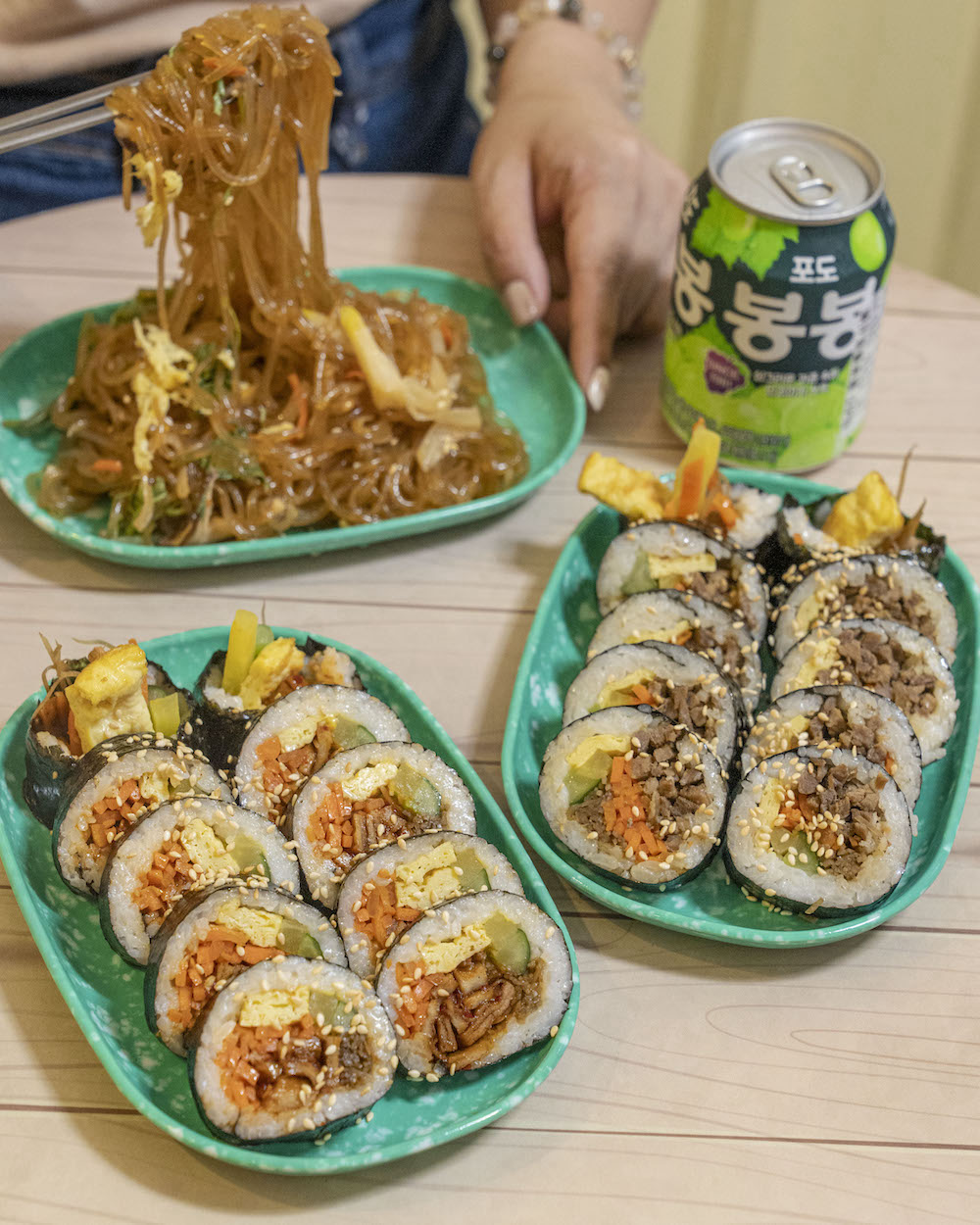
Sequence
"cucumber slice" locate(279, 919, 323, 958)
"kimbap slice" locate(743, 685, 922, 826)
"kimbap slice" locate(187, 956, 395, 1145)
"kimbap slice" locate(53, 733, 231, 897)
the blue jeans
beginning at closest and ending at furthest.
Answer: "kimbap slice" locate(187, 956, 395, 1145) → "cucumber slice" locate(279, 919, 323, 958) → "kimbap slice" locate(53, 733, 231, 897) → "kimbap slice" locate(743, 685, 922, 826) → the blue jeans

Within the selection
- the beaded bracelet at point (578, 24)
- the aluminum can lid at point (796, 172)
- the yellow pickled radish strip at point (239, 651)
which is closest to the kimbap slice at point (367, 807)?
the yellow pickled radish strip at point (239, 651)

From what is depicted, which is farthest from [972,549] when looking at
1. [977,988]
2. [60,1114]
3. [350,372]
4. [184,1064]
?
[60,1114]

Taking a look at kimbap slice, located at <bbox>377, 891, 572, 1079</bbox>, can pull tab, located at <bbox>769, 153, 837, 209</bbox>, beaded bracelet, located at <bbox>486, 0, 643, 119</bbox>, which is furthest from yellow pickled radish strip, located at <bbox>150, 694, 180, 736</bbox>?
beaded bracelet, located at <bbox>486, 0, 643, 119</bbox>

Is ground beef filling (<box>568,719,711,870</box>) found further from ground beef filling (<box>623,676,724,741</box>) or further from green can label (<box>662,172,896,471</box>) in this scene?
green can label (<box>662,172,896,471</box>)

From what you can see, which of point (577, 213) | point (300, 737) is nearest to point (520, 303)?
point (577, 213)

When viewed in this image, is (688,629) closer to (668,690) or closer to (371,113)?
(668,690)

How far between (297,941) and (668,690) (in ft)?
2.00

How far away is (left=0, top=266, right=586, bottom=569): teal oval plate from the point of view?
6.33 feet

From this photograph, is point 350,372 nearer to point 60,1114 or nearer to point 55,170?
point 55,170

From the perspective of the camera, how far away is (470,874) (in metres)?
1.42

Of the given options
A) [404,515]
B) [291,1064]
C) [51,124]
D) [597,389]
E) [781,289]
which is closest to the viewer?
[291,1064]

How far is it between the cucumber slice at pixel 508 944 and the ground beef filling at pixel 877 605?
722mm

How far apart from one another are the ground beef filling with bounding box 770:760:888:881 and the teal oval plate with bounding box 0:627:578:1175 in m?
0.34

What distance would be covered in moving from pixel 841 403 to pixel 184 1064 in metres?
1.46
